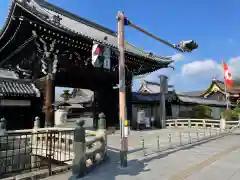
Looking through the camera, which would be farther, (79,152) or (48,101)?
(48,101)

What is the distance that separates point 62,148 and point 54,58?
5937mm

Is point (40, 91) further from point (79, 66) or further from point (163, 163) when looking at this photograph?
point (163, 163)

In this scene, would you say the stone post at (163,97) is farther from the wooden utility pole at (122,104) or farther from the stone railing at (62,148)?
the wooden utility pole at (122,104)

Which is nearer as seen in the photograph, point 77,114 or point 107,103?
point 107,103

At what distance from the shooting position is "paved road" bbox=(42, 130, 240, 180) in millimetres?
6652

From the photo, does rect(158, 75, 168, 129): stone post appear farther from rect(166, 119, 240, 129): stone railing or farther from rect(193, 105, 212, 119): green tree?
rect(193, 105, 212, 119): green tree

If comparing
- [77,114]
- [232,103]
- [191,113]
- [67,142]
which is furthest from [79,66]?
[232,103]

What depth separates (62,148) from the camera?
9.94 meters

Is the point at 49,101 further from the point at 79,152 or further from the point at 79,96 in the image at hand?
the point at 79,96

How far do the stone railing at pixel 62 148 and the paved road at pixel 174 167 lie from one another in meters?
0.49

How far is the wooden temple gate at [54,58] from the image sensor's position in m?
11.8

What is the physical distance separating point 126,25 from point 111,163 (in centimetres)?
520

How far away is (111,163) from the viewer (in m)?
8.07

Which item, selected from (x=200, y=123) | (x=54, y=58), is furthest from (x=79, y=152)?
(x=200, y=123)
